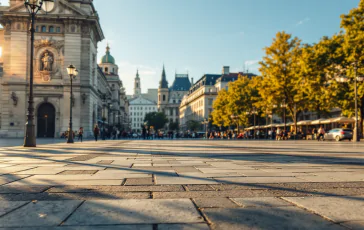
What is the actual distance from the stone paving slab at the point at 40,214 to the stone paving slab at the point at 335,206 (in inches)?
85.6

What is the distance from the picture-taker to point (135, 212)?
2.80 m

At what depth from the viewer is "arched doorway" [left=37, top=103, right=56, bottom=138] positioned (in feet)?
136

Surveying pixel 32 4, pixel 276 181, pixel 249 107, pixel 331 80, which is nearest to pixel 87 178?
pixel 276 181

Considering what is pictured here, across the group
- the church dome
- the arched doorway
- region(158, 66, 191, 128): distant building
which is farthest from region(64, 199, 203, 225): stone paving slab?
region(158, 66, 191, 128): distant building

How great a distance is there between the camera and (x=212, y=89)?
96312mm

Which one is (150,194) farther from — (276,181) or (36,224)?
(276,181)

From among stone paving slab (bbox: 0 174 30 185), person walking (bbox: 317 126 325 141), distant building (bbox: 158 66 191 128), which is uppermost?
distant building (bbox: 158 66 191 128)

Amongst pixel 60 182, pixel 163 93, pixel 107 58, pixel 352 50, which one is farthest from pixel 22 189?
pixel 163 93

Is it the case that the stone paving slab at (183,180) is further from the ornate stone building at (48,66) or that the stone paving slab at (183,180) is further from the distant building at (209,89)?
the distant building at (209,89)

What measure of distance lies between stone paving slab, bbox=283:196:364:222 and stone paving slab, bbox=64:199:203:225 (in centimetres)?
108

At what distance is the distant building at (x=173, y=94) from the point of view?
160 metres

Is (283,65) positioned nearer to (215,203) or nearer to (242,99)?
(242,99)

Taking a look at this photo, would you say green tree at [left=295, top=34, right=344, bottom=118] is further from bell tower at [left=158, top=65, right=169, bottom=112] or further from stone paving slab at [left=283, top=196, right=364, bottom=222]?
bell tower at [left=158, top=65, right=169, bottom=112]

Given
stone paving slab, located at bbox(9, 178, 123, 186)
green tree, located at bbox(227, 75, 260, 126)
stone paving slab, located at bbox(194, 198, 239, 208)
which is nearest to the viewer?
stone paving slab, located at bbox(194, 198, 239, 208)
